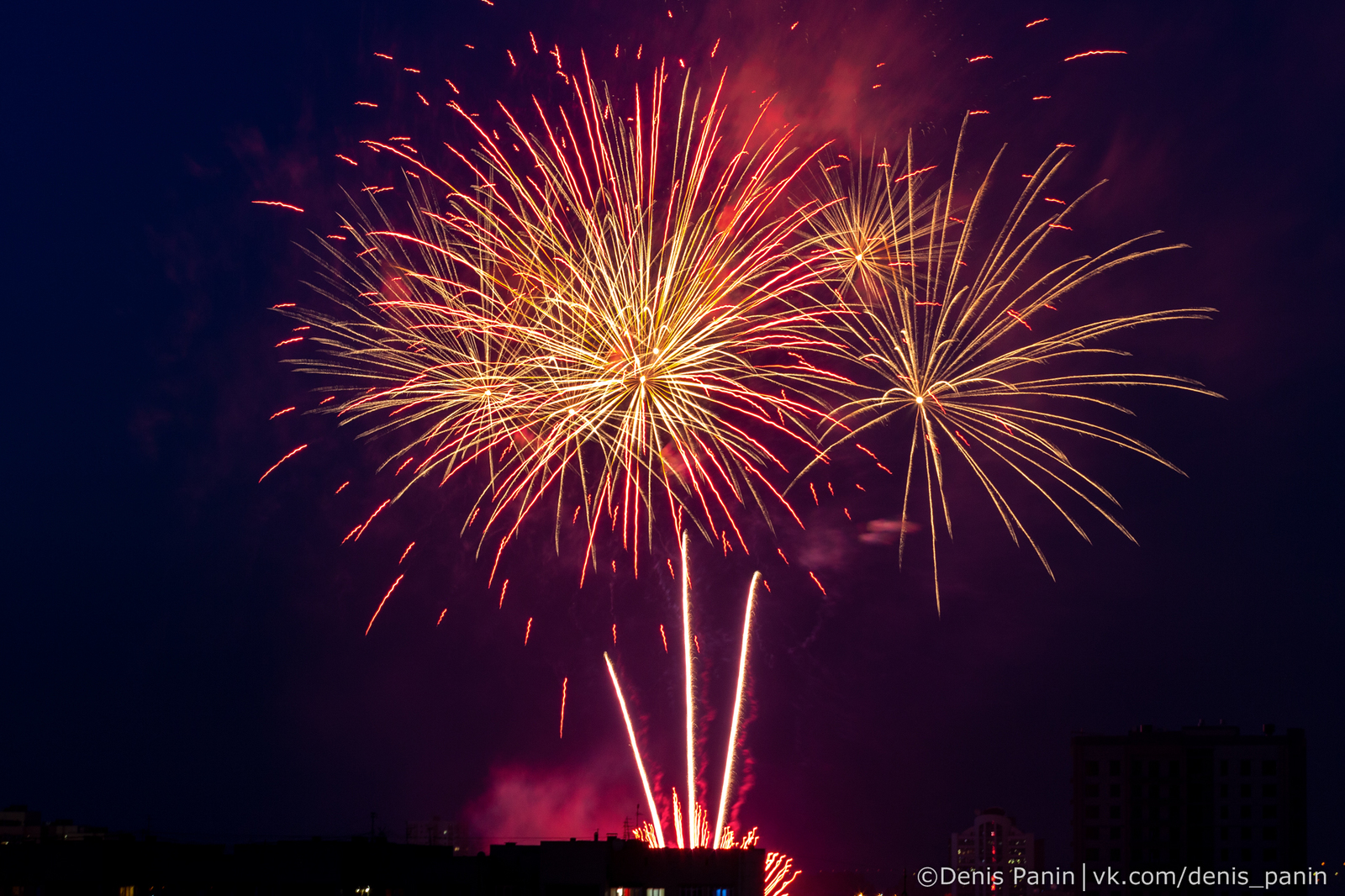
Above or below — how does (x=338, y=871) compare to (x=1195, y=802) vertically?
below

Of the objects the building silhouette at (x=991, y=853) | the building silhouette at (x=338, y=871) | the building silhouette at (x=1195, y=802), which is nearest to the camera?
the building silhouette at (x=338, y=871)

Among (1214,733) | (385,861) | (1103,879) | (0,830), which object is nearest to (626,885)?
(385,861)

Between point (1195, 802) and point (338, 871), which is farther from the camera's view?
point (1195, 802)

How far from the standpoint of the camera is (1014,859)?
81688 mm

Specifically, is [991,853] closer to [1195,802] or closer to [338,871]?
[1195,802]

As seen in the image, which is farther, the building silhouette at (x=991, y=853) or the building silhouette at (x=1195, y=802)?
the building silhouette at (x=991, y=853)

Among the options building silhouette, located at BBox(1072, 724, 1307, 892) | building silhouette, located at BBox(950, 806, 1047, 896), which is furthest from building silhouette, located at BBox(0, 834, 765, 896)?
building silhouette, located at BBox(950, 806, 1047, 896)

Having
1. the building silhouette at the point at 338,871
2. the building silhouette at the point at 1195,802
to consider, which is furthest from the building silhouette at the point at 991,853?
the building silhouette at the point at 338,871

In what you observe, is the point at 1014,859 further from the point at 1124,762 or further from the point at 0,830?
the point at 0,830

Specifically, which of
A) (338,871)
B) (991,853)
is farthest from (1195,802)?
(338,871)

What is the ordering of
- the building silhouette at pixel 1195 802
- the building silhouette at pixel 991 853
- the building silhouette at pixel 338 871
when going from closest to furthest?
1. the building silhouette at pixel 338 871
2. the building silhouette at pixel 1195 802
3. the building silhouette at pixel 991 853

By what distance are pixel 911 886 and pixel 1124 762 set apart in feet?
93.7

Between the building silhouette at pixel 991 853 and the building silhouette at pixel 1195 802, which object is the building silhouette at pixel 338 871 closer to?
the building silhouette at pixel 1195 802

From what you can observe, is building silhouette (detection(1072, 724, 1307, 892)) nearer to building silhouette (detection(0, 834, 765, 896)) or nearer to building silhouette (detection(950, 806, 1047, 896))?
building silhouette (detection(950, 806, 1047, 896))
